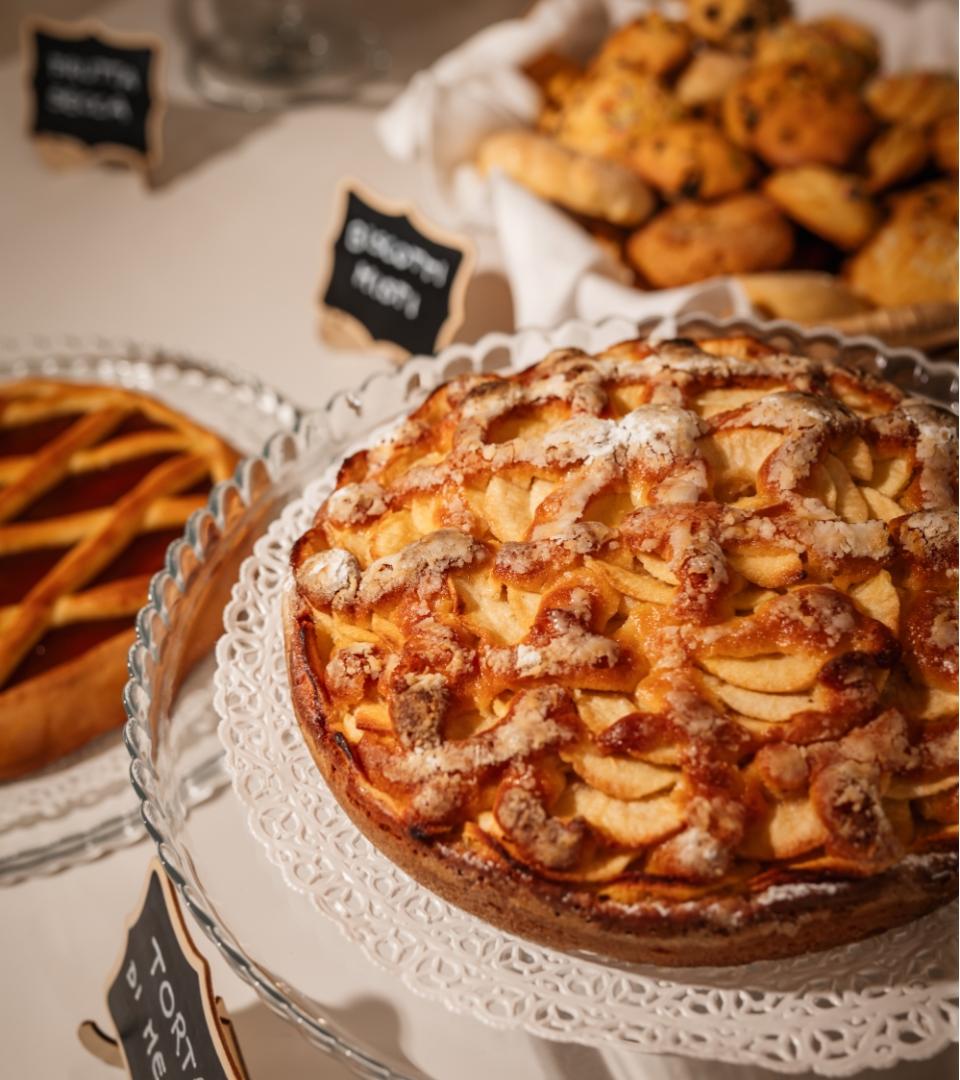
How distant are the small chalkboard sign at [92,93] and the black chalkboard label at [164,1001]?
1.35 m

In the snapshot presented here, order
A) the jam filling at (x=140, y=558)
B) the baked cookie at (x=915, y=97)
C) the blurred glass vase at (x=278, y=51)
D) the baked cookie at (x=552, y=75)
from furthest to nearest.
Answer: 1. the blurred glass vase at (x=278, y=51)
2. the baked cookie at (x=552, y=75)
3. the baked cookie at (x=915, y=97)
4. the jam filling at (x=140, y=558)

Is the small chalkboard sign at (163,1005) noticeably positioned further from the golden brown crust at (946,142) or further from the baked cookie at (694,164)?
the golden brown crust at (946,142)

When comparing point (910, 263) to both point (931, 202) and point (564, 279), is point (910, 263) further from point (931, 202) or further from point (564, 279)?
point (564, 279)

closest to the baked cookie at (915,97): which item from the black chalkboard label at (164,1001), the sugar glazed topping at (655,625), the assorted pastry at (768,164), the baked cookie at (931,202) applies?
the assorted pastry at (768,164)

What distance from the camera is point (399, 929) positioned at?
0.78 meters

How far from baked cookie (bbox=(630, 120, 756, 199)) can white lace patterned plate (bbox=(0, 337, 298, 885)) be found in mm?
622

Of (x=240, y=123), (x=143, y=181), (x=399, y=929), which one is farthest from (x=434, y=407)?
(x=240, y=123)

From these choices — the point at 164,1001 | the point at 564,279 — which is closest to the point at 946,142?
the point at 564,279

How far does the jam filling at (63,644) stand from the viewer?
43.6 inches

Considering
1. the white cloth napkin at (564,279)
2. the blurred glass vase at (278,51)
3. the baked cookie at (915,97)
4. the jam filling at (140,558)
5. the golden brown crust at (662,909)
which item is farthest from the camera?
the blurred glass vase at (278,51)

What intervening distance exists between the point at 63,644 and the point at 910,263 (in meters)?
1.08

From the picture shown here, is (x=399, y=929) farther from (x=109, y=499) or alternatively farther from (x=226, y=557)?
(x=109, y=499)

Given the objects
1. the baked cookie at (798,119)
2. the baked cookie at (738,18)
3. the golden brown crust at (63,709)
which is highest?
the baked cookie at (738,18)

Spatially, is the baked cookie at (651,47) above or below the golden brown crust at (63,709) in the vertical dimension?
above
